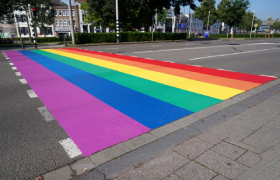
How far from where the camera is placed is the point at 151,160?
2562 mm

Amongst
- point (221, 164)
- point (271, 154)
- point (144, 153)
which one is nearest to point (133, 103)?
point (144, 153)

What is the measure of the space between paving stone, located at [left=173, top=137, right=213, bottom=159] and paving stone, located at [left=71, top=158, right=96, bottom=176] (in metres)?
1.14

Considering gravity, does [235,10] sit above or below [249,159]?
above

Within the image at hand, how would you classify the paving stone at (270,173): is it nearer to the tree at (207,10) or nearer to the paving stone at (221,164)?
the paving stone at (221,164)

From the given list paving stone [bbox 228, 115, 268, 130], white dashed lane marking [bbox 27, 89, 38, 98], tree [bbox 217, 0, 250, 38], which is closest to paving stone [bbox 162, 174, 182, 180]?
paving stone [bbox 228, 115, 268, 130]

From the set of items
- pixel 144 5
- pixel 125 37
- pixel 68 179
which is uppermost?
pixel 144 5

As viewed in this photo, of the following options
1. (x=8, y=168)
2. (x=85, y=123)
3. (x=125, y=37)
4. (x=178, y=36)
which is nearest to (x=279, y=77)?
(x=85, y=123)

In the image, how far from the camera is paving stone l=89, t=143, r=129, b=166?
2580 millimetres

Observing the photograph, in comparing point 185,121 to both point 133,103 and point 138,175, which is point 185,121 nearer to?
point 133,103

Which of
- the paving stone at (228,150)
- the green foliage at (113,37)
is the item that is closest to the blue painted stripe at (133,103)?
the paving stone at (228,150)

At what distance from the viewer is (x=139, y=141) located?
3014 millimetres

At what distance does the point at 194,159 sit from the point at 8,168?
7.53 ft

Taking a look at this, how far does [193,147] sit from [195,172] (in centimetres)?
53

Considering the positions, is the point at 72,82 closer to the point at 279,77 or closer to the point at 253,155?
the point at 253,155
